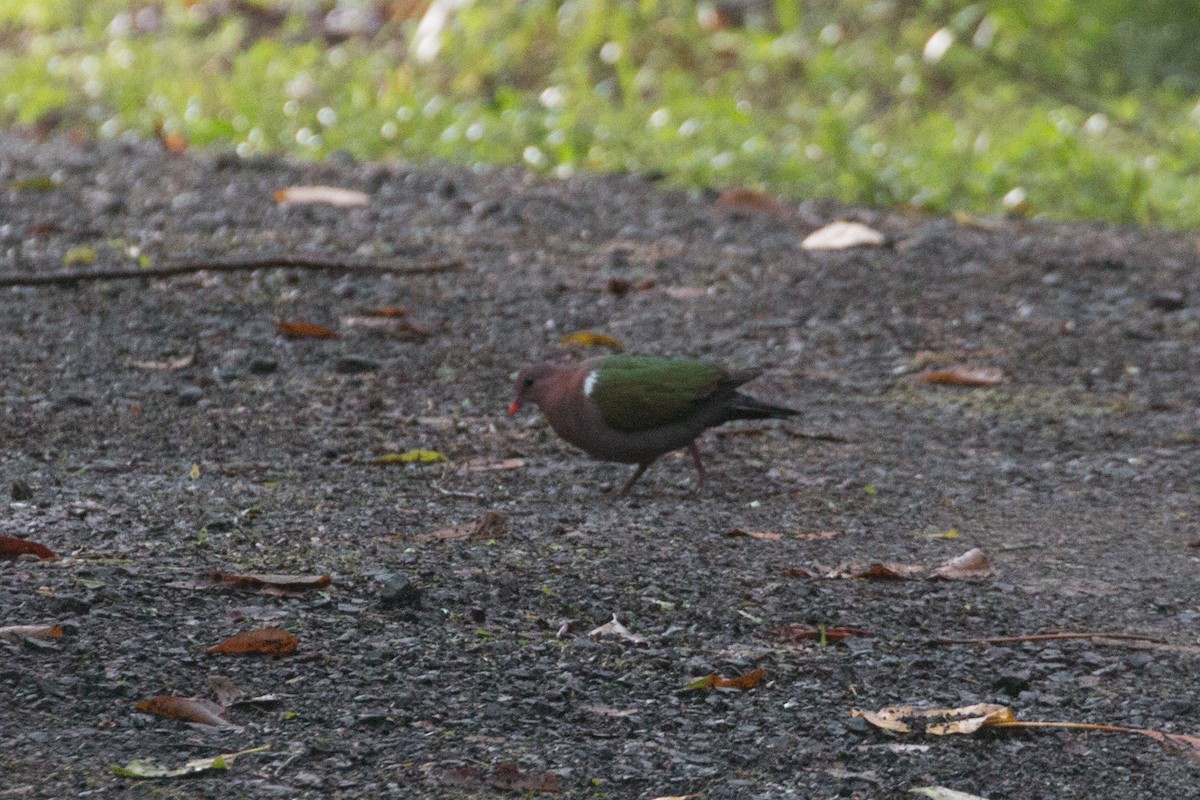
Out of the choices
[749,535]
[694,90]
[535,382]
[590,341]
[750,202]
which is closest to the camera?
[749,535]

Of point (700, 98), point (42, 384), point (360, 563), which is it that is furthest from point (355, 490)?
point (700, 98)

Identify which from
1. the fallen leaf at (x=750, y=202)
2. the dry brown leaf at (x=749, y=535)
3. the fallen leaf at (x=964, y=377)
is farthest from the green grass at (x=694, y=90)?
the dry brown leaf at (x=749, y=535)

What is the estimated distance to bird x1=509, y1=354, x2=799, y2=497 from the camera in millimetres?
4336

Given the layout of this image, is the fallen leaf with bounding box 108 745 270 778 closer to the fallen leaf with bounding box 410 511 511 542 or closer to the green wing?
the fallen leaf with bounding box 410 511 511 542

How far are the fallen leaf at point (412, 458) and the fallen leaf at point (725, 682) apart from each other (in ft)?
5.54

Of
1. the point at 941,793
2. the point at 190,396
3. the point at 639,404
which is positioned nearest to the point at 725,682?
the point at 941,793

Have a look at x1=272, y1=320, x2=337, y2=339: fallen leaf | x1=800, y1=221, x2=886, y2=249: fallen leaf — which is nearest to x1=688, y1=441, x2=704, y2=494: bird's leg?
x1=272, y1=320, x2=337, y2=339: fallen leaf

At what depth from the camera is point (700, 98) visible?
9570 mm

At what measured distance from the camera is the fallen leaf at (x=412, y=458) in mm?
4520

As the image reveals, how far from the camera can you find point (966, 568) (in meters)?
3.83

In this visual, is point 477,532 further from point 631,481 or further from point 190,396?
point 190,396

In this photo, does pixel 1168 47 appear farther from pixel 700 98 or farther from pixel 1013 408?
pixel 1013 408

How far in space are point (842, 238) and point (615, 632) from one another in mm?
3943

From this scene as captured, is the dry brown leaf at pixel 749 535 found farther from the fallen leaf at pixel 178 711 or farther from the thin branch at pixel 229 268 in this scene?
the thin branch at pixel 229 268
